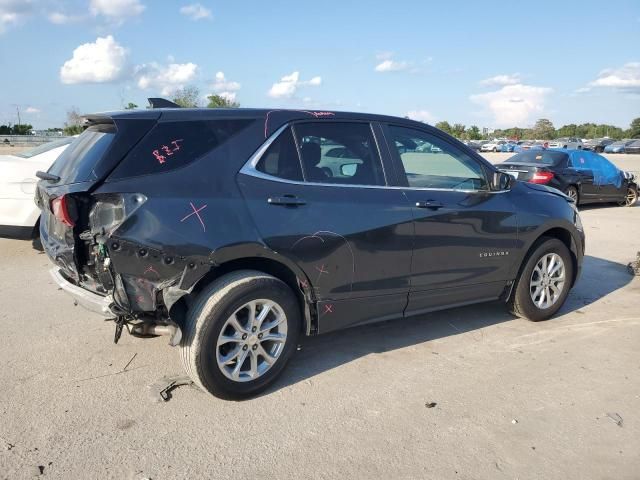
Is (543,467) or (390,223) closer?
(543,467)

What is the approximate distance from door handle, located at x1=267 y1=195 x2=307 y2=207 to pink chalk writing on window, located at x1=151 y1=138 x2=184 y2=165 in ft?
2.13

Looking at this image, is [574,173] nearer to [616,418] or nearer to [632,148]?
[616,418]

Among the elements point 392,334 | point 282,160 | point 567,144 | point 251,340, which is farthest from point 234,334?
point 567,144

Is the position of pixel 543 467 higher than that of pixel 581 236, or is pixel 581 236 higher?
pixel 581 236

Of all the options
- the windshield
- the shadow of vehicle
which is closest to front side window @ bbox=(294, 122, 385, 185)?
the shadow of vehicle

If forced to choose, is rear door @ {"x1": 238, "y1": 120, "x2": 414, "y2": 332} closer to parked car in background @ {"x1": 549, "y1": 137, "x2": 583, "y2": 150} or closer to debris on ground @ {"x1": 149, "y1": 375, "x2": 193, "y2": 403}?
debris on ground @ {"x1": 149, "y1": 375, "x2": 193, "y2": 403}

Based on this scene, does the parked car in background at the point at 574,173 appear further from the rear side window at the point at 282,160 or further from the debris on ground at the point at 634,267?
the rear side window at the point at 282,160

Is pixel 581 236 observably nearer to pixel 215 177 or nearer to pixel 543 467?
pixel 543 467

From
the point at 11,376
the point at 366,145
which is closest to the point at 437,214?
the point at 366,145

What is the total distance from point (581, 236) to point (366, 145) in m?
2.66

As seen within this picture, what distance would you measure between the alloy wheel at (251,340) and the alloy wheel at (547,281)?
259 cm

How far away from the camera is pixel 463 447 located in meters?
3.05

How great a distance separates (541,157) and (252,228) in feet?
38.3

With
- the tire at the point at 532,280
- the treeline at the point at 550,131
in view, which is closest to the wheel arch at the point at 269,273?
the tire at the point at 532,280
